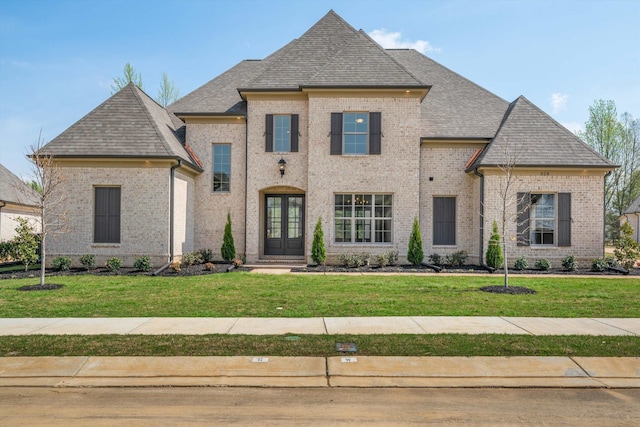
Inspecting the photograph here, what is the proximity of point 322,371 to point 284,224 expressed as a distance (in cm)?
1232

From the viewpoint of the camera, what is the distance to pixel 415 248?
50.9ft

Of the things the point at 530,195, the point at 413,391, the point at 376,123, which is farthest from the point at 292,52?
the point at 413,391

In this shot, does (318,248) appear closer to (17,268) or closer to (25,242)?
(25,242)

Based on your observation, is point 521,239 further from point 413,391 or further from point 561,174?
point 413,391

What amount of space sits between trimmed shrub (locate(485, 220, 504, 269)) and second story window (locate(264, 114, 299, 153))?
8337 millimetres

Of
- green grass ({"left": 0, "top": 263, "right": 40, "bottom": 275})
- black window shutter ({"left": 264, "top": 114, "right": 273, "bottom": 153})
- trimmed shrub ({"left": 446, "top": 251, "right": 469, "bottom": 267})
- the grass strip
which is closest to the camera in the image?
the grass strip

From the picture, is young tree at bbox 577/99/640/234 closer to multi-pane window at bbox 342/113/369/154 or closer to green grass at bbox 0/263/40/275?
multi-pane window at bbox 342/113/369/154

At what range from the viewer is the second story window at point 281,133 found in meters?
16.7

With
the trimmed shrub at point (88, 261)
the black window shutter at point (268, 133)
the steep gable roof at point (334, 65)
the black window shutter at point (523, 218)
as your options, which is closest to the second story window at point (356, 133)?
the steep gable roof at point (334, 65)

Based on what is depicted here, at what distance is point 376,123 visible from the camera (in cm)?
1605

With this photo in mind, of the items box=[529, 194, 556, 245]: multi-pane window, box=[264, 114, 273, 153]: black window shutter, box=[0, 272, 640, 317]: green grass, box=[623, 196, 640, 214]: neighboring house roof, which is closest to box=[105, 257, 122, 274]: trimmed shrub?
box=[0, 272, 640, 317]: green grass

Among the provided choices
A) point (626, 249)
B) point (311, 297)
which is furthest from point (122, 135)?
point (626, 249)

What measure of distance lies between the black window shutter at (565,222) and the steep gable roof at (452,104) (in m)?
3.79

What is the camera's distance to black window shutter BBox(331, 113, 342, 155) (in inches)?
632
